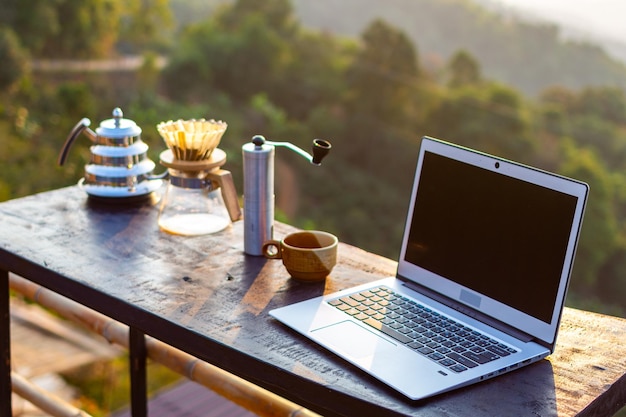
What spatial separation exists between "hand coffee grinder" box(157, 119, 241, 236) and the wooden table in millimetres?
41

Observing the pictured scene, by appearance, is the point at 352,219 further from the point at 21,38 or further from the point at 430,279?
the point at 430,279

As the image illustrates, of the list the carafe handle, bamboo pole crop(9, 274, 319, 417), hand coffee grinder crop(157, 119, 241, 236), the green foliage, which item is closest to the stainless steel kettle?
hand coffee grinder crop(157, 119, 241, 236)

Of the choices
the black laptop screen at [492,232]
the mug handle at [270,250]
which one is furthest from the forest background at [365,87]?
the black laptop screen at [492,232]

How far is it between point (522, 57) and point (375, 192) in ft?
19.7

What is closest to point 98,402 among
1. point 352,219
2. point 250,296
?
point 250,296

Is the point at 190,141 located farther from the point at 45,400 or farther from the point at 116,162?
the point at 45,400

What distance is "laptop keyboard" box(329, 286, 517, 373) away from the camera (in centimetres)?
104

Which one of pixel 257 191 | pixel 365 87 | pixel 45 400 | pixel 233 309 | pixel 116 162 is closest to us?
pixel 233 309

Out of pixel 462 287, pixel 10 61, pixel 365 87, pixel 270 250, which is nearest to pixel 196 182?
pixel 270 250

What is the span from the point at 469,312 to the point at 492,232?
141 millimetres

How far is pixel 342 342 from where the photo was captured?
1.09 metres

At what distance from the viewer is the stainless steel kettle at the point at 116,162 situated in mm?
1667

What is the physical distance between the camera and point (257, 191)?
1.43m

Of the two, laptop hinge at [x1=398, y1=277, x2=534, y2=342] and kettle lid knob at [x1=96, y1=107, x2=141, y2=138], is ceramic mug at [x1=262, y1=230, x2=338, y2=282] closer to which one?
laptop hinge at [x1=398, y1=277, x2=534, y2=342]
